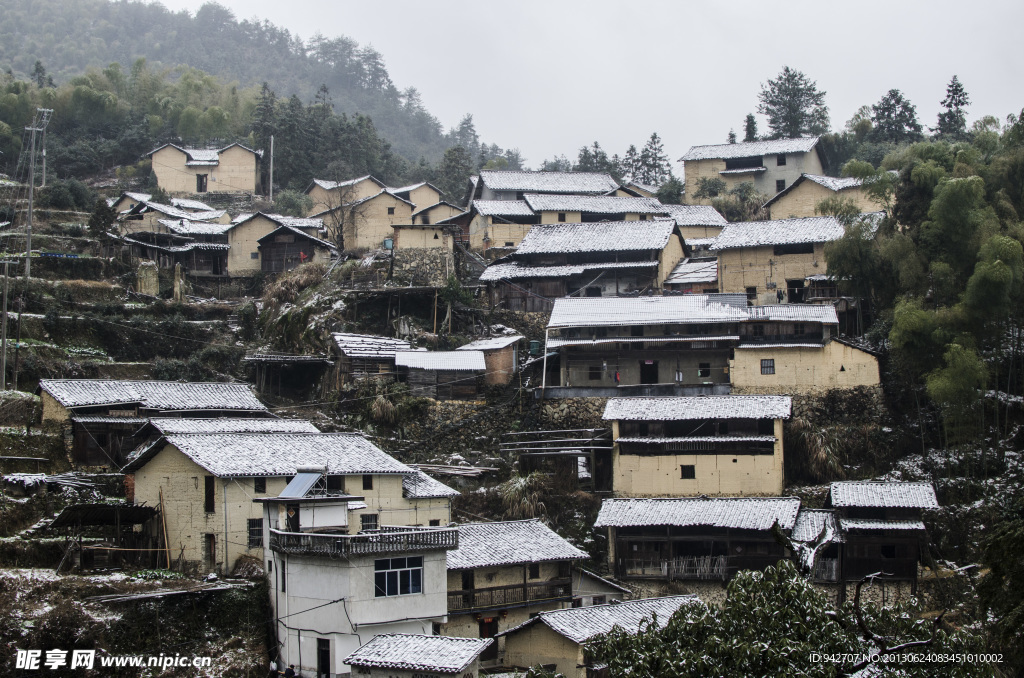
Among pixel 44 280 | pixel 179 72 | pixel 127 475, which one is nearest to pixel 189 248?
pixel 44 280

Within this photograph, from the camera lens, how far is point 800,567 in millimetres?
20609

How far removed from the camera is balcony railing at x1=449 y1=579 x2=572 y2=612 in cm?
3372

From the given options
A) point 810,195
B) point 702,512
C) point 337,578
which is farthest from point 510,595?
point 810,195

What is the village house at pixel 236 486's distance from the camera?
33.6 metres

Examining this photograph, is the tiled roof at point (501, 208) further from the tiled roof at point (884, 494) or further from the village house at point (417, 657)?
the village house at point (417, 657)

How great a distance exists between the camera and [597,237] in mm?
56375

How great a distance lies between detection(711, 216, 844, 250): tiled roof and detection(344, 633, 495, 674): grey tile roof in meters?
29.9

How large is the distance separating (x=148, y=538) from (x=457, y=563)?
30.9 ft

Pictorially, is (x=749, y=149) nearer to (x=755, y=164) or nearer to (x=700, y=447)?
(x=755, y=164)

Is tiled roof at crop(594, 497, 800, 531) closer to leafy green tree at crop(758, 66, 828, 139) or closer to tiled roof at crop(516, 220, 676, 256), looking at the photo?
tiled roof at crop(516, 220, 676, 256)

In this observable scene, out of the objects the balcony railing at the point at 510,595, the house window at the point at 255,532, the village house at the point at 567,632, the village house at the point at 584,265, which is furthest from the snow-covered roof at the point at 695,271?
the house window at the point at 255,532

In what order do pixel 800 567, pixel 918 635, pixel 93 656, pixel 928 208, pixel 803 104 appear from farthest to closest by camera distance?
pixel 803 104, pixel 928 208, pixel 93 656, pixel 800 567, pixel 918 635

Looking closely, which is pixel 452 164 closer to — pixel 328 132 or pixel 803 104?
pixel 328 132

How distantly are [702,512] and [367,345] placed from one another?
16736mm
